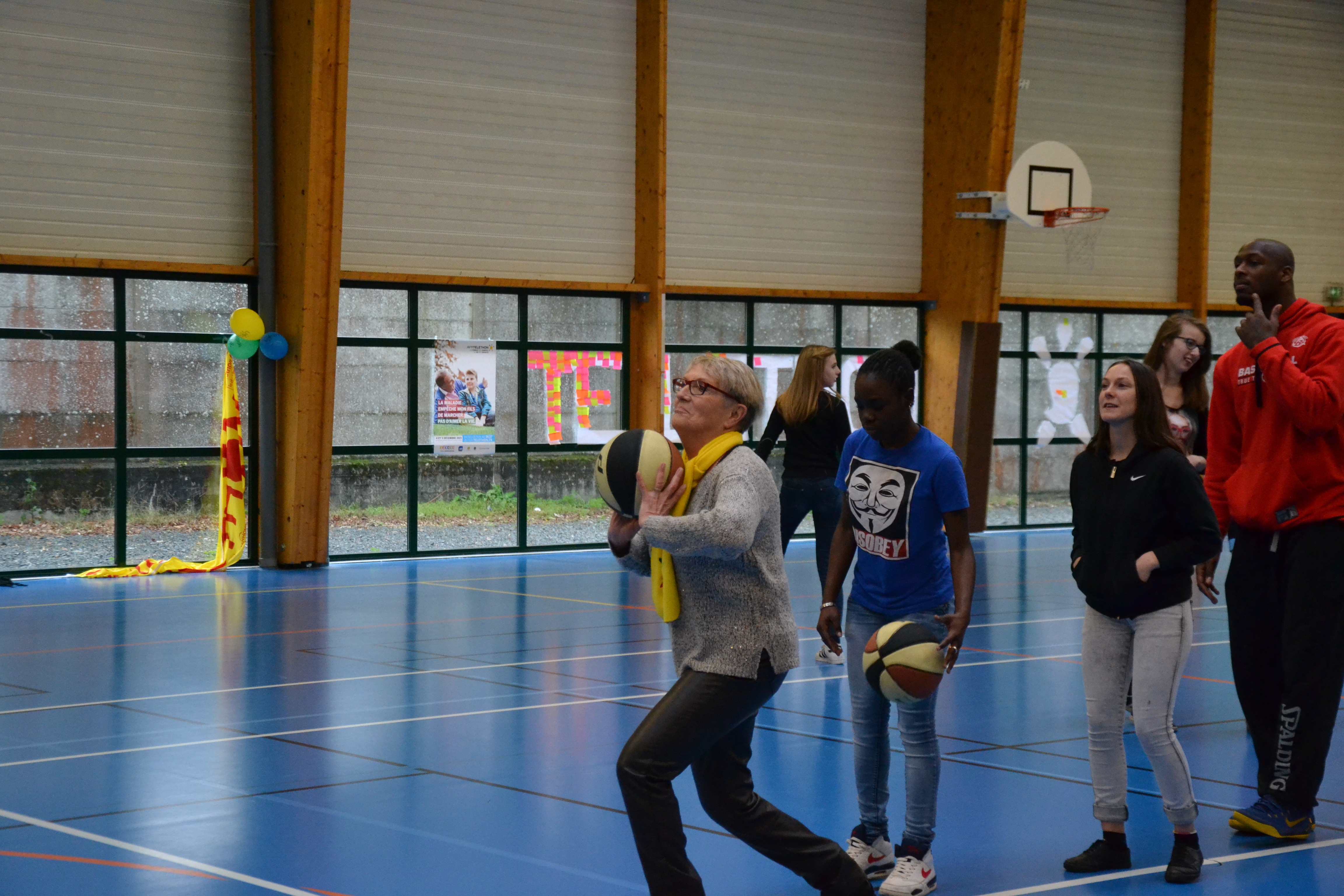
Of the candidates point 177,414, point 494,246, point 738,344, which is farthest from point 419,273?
point 738,344

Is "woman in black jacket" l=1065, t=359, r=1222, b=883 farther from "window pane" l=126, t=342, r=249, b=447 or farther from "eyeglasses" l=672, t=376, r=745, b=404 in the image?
"window pane" l=126, t=342, r=249, b=447

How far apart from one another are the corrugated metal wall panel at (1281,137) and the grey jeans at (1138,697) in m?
16.4

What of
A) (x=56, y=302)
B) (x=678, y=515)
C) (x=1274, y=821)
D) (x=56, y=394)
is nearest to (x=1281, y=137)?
(x=56, y=302)

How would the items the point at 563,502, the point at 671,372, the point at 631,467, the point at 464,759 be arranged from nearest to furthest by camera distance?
the point at 631,467, the point at 464,759, the point at 563,502, the point at 671,372

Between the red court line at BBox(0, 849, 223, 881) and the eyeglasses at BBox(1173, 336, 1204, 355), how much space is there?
15.6ft

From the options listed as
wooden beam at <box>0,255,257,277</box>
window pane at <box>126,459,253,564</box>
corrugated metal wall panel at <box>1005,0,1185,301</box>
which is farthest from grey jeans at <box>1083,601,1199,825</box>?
corrugated metal wall panel at <box>1005,0,1185,301</box>

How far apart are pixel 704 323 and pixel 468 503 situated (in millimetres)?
3630

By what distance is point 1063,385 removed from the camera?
65.4 ft

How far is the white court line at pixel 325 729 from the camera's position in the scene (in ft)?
21.1

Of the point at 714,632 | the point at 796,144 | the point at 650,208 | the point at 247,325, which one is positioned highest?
the point at 796,144

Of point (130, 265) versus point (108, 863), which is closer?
point (108, 863)

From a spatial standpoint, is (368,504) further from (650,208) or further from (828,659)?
(828,659)

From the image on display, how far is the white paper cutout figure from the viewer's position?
1983cm

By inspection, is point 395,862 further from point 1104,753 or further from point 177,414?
point 177,414
